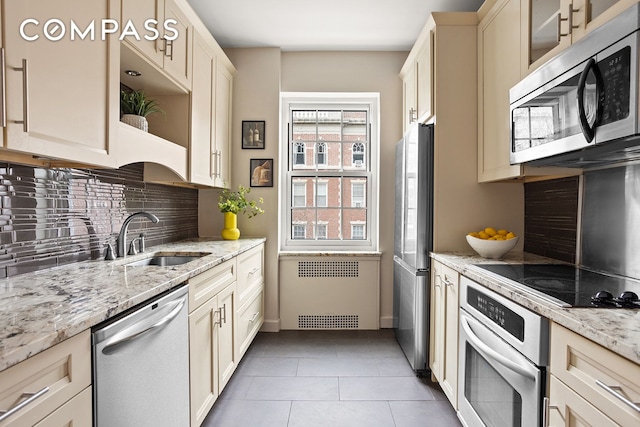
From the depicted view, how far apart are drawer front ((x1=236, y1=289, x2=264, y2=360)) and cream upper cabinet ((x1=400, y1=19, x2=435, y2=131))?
6.34 feet

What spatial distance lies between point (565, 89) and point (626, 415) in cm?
112

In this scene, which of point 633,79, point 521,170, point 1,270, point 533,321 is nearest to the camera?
point 633,79

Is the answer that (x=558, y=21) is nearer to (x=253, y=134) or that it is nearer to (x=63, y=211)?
(x=63, y=211)

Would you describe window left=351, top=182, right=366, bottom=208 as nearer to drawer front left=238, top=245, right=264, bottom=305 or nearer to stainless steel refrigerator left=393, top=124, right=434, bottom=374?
stainless steel refrigerator left=393, top=124, right=434, bottom=374

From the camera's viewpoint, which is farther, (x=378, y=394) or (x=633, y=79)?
(x=378, y=394)

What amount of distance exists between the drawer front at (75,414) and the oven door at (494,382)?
132 cm

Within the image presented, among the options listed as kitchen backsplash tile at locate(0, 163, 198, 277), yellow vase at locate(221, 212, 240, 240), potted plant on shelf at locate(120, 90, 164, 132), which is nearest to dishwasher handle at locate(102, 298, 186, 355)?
kitchen backsplash tile at locate(0, 163, 198, 277)

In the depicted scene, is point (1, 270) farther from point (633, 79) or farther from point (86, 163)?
point (633, 79)

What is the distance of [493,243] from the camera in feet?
6.66

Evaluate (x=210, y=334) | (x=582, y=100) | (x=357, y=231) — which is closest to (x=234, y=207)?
(x=357, y=231)

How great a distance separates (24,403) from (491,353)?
145 cm

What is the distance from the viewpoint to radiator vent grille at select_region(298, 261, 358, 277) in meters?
3.34

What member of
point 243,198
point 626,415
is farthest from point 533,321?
point 243,198

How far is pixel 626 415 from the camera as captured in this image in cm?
81
